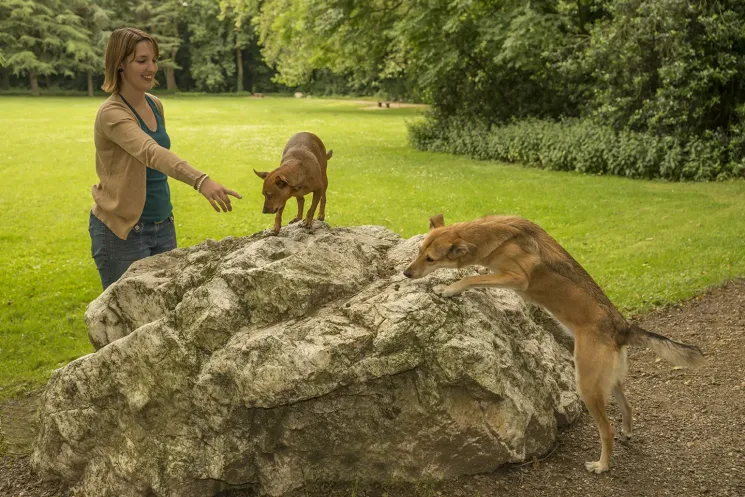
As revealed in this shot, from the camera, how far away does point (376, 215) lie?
15.1 metres

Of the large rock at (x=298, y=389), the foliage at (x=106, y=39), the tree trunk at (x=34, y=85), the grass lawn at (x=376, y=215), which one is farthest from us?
the tree trunk at (x=34, y=85)

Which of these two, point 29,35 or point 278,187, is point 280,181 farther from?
point 29,35

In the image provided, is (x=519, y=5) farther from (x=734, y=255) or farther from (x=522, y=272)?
(x=522, y=272)

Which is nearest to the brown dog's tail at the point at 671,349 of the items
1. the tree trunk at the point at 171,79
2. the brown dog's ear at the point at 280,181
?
the brown dog's ear at the point at 280,181

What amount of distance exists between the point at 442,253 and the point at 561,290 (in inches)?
35.2

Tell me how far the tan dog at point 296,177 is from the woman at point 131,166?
0.26 metres

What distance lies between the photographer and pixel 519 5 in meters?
21.9

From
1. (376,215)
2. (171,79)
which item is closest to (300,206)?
(376,215)

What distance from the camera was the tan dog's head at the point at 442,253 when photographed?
→ 4852mm

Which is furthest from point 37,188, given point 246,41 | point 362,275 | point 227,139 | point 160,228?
point 246,41

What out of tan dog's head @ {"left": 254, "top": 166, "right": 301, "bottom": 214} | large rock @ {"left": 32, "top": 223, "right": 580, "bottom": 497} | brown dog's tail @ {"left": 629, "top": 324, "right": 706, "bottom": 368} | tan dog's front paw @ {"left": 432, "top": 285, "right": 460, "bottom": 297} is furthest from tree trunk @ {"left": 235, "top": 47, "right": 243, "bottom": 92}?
brown dog's tail @ {"left": 629, "top": 324, "right": 706, "bottom": 368}

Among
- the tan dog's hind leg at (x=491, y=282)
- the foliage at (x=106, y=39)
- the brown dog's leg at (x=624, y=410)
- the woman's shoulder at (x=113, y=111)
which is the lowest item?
the brown dog's leg at (x=624, y=410)

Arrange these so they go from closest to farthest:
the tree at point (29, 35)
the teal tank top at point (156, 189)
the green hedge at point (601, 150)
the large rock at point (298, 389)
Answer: the large rock at point (298, 389), the teal tank top at point (156, 189), the green hedge at point (601, 150), the tree at point (29, 35)

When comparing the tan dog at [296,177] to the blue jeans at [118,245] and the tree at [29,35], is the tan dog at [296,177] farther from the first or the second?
the tree at [29,35]
